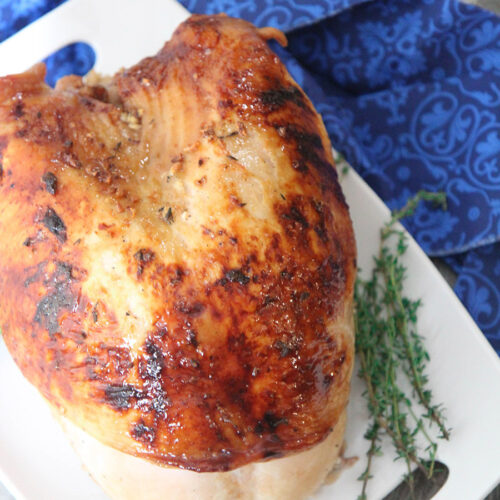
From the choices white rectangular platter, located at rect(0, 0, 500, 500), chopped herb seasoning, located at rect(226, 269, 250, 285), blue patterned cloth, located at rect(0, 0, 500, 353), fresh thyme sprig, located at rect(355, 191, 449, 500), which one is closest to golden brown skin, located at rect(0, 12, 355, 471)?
chopped herb seasoning, located at rect(226, 269, 250, 285)

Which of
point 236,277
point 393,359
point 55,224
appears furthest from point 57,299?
point 393,359

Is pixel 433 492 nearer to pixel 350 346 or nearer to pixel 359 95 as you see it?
pixel 350 346

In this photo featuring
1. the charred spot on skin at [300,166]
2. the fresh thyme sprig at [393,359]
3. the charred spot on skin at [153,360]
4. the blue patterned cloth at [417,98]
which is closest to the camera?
the charred spot on skin at [153,360]

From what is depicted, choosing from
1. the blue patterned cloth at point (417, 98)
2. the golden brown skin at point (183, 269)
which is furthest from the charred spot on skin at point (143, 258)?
the blue patterned cloth at point (417, 98)

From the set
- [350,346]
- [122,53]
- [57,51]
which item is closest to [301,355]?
[350,346]

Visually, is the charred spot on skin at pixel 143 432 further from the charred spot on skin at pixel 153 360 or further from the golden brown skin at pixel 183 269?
the charred spot on skin at pixel 153 360

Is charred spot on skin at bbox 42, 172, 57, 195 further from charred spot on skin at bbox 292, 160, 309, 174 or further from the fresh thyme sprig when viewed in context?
the fresh thyme sprig
